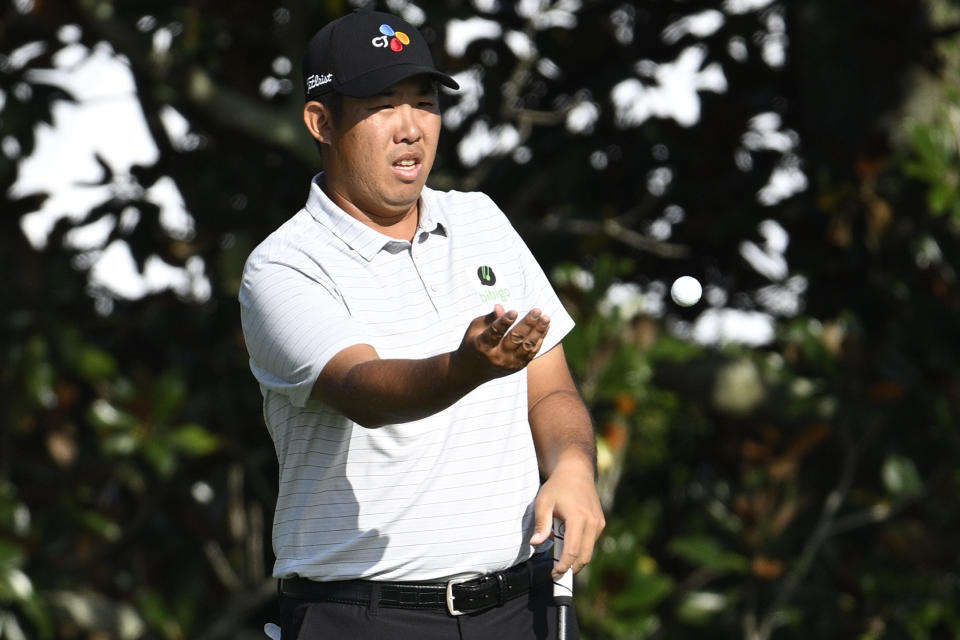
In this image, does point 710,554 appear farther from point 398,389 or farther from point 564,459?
point 398,389

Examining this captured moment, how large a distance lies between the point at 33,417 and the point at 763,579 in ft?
10.6

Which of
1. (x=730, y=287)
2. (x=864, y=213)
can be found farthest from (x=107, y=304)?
(x=864, y=213)

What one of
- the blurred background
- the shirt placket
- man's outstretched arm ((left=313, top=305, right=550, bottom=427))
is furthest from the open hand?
the blurred background

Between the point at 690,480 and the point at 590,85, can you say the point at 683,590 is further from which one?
the point at 590,85

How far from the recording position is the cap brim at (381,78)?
114 inches

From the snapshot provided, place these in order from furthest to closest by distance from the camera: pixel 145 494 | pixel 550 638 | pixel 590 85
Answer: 1. pixel 145 494
2. pixel 590 85
3. pixel 550 638

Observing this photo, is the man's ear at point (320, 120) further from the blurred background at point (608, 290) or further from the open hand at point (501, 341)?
the blurred background at point (608, 290)

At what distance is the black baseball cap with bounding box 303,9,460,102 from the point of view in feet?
9.54

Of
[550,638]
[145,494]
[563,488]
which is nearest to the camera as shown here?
[563,488]

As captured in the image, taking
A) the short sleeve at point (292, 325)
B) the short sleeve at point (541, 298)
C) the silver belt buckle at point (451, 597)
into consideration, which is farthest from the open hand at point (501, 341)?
the short sleeve at point (541, 298)

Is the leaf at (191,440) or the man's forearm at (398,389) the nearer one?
the man's forearm at (398,389)

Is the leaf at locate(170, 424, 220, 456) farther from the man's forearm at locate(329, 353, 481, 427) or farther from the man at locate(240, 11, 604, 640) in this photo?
the man's forearm at locate(329, 353, 481, 427)

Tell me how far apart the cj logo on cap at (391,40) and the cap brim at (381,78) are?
0.14 feet

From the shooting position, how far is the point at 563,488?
9.20ft
